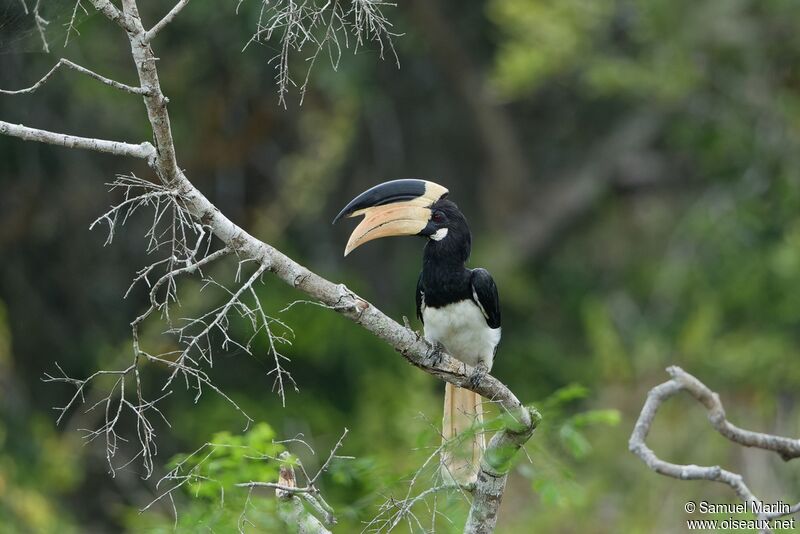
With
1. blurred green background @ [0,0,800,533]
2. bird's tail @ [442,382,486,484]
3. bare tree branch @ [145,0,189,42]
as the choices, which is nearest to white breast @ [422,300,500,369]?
bird's tail @ [442,382,486,484]

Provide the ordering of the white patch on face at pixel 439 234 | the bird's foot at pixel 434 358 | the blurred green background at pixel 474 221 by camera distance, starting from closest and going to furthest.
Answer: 1. the bird's foot at pixel 434 358
2. the white patch on face at pixel 439 234
3. the blurred green background at pixel 474 221

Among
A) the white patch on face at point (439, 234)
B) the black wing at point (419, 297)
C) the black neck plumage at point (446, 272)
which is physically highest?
the white patch on face at point (439, 234)

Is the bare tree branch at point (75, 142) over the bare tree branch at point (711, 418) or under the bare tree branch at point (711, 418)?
over

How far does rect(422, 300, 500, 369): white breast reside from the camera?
3.68 metres

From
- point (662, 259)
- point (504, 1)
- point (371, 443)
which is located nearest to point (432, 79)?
point (504, 1)

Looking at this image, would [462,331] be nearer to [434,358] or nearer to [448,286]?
[448,286]

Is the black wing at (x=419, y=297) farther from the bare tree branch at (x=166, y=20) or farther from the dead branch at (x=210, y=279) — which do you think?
the bare tree branch at (x=166, y=20)

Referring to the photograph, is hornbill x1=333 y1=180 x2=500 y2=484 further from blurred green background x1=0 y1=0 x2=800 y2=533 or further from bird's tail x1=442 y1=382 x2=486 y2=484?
blurred green background x1=0 y1=0 x2=800 y2=533

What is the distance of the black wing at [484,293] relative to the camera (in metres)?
3.68

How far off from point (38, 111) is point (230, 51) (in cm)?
125

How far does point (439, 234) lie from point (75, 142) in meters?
1.37

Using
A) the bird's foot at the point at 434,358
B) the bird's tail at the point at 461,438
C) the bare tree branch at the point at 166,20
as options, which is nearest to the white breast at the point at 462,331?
the bird's tail at the point at 461,438

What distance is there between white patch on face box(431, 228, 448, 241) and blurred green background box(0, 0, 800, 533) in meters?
2.87

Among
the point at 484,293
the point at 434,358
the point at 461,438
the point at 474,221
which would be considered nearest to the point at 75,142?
the point at 434,358
